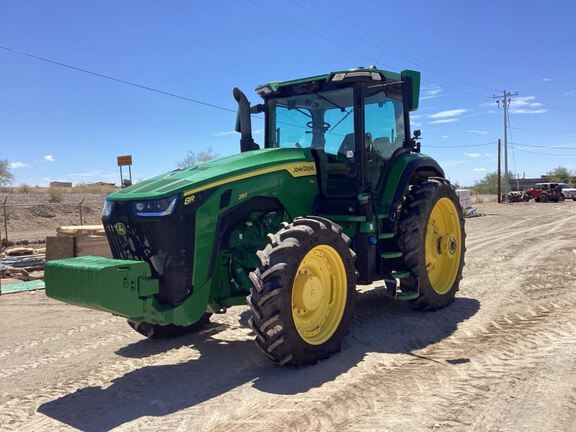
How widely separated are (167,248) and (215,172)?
862 mm

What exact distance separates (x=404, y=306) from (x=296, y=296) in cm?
267

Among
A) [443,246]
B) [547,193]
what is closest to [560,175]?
[547,193]

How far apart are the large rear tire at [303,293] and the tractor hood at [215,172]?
2.45 ft

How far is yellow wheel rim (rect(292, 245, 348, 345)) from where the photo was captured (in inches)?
185

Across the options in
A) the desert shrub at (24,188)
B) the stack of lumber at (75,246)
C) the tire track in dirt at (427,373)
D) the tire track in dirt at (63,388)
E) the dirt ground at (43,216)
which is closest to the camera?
the tire track in dirt at (427,373)

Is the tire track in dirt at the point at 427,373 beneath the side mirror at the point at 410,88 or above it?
beneath

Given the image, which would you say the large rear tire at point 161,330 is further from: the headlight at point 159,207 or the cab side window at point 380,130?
the cab side window at point 380,130

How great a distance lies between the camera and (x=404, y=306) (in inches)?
271

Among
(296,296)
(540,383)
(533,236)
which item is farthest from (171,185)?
(533,236)

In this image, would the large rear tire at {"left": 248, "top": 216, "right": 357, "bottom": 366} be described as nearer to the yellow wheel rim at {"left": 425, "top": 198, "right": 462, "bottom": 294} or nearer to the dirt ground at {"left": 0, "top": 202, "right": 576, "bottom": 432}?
the dirt ground at {"left": 0, "top": 202, "right": 576, "bottom": 432}

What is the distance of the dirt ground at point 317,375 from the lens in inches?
142

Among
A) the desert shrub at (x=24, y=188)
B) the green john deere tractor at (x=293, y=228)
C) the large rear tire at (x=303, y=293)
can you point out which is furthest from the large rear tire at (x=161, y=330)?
the desert shrub at (x=24, y=188)

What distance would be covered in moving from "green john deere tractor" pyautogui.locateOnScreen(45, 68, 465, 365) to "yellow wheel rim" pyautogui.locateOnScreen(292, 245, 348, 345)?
0.04 feet

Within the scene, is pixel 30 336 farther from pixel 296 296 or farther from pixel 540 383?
pixel 540 383
